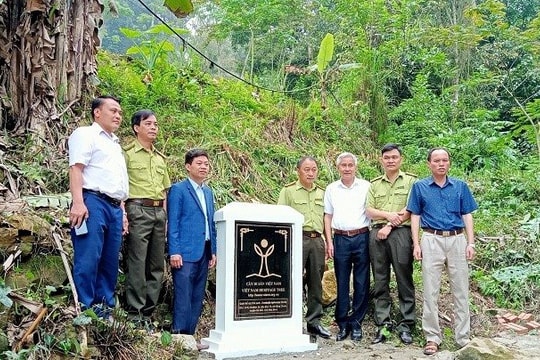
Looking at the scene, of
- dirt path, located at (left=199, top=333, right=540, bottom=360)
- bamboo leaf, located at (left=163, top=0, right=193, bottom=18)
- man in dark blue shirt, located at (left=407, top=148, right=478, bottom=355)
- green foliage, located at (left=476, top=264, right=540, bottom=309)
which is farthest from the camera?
green foliage, located at (left=476, top=264, right=540, bottom=309)

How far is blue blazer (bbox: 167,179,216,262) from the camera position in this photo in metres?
4.28

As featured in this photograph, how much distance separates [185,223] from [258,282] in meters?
0.77

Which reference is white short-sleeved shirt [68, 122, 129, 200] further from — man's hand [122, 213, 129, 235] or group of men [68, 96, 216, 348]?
man's hand [122, 213, 129, 235]

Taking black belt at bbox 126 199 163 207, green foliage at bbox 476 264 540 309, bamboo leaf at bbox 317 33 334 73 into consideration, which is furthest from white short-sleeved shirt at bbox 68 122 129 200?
bamboo leaf at bbox 317 33 334 73

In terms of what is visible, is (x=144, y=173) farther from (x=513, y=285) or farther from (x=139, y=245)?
(x=513, y=285)

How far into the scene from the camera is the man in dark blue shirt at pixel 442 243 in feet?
14.1

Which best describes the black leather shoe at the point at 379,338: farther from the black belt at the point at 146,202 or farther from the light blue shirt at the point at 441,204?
the black belt at the point at 146,202

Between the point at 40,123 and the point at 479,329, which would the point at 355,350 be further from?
the point at 40,123

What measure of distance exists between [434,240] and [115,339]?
2.48 meters

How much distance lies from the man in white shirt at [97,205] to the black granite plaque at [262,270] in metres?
0.97

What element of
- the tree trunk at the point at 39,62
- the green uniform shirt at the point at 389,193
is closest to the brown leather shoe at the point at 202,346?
the green uniform shirt at the point at 389,193

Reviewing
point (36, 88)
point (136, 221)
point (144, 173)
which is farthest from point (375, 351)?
point (36, 88)

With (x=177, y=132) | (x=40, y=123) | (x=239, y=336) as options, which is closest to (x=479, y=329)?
(x=239, y=336)

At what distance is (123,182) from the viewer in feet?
12.6
